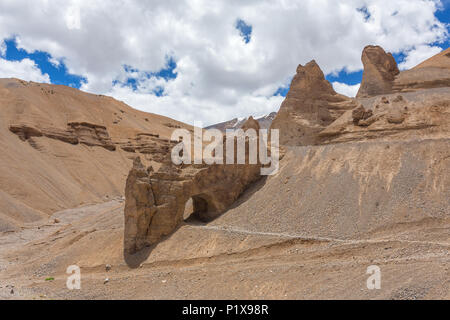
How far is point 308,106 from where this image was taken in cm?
3034

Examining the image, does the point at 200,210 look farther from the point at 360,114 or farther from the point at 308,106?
the point at 308,106

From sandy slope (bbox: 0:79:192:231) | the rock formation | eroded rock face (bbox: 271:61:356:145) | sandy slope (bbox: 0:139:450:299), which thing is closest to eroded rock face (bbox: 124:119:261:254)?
sandy slope (bbox: 0:139:450:299)

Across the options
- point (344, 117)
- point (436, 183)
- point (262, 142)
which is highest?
point (344, 117)

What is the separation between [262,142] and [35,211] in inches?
890

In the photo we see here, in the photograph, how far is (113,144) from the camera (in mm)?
61281

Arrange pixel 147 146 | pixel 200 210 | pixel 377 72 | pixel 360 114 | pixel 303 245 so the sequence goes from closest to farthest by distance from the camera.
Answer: pixel 303 245
pixel 200 210
pixel 360 114
pixel 377 72
pixel 147 146

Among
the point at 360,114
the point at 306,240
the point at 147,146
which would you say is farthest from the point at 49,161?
the point at 306,240

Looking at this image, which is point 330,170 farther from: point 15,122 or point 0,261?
point 15,122

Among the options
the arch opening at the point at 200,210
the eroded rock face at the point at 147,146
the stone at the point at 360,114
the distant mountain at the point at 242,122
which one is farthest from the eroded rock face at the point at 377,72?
the distant mountain at the point at 242,122

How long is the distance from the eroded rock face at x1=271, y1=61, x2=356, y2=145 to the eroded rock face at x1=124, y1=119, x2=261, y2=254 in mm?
9486

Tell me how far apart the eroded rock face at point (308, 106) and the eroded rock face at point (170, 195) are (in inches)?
373

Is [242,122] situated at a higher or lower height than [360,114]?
higher

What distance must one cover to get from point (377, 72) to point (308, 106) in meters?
7.17

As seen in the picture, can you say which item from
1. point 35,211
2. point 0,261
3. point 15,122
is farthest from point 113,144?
point 0,261
